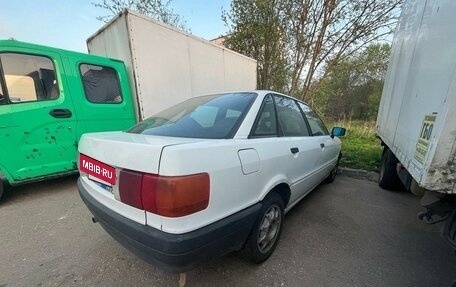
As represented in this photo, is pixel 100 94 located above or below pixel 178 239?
above

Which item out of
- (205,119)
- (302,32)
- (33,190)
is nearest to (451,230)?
(205,119)

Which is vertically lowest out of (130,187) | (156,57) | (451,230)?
(451,230)

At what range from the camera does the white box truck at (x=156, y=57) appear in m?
3.84

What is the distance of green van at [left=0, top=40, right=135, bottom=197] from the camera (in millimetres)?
3092

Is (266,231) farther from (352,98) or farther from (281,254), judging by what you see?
(352,98)

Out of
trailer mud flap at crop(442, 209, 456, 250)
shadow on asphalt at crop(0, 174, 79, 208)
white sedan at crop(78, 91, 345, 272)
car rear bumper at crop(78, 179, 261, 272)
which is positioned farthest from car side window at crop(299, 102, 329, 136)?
shadow on asphalt at crop(0, 174, 79, 208)

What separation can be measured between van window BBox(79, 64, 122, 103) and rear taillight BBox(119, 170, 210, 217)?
313cm

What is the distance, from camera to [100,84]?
393 cm

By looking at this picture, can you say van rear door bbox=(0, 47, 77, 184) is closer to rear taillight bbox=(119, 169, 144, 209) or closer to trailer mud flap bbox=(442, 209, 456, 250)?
rear taillight bbox=(119, 169, 144, 209)

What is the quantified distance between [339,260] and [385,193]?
2.46 meters

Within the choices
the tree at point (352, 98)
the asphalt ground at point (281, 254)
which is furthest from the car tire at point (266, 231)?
the tree at point (352, 98)

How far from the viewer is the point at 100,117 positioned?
154 inches

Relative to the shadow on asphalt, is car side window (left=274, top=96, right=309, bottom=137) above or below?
Answer: above

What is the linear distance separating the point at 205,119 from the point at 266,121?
0.58 meters
